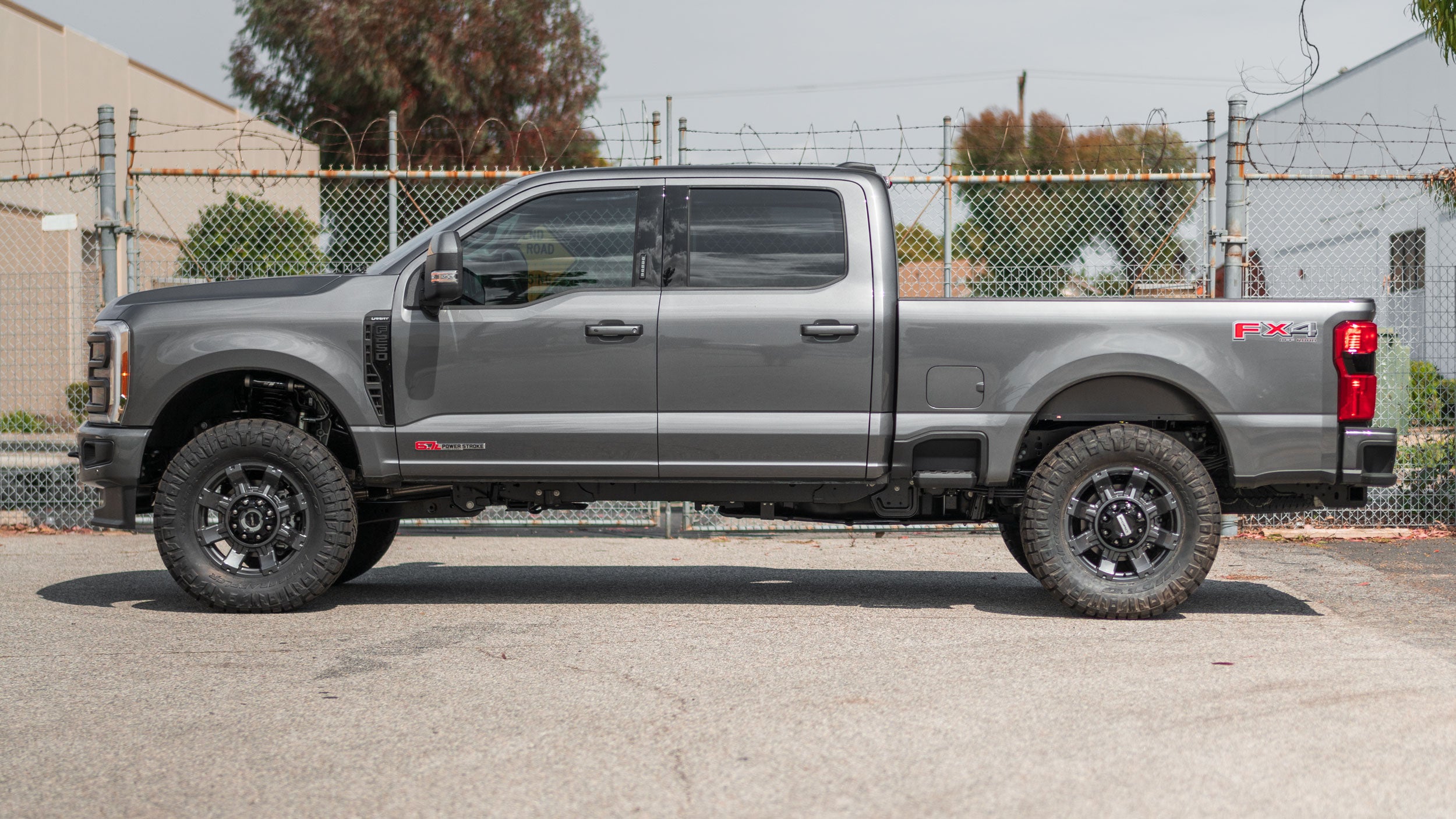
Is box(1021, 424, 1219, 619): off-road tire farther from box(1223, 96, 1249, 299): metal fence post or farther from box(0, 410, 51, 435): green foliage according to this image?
box(0, 410, 51, 435): green foliage

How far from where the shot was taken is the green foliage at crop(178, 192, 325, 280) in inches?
466

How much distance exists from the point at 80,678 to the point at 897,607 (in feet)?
12.2

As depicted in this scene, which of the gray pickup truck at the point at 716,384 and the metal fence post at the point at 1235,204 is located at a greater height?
the metal fence post at the point at 1235,204

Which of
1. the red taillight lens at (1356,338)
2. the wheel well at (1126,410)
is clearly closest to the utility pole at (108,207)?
the wheel well at (1126,410)

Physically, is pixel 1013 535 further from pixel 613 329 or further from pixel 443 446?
pixel 443 446

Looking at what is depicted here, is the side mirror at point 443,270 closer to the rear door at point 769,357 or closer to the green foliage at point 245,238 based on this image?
Answer: the rear door at point 769,357

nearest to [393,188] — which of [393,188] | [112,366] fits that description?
[393,188]

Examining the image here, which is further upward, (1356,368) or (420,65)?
(420,65)

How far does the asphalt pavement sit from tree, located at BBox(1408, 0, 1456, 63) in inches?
138

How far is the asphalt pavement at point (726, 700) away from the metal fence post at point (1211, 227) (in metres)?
2.52

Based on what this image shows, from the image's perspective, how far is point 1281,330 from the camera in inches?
240

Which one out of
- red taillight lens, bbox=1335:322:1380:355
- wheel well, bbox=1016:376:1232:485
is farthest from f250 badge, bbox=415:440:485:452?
red taillight lens, bbox=1335:322:1380:355

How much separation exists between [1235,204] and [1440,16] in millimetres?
1689

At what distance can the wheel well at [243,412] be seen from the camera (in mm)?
6531
